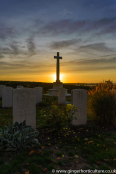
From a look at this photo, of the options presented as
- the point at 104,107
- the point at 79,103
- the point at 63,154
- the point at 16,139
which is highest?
the point at 79,103

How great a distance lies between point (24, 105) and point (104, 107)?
9.92 ft

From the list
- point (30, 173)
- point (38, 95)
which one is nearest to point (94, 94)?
point (30, 173)

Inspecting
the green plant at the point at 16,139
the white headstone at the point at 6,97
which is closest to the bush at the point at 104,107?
the green plant at the point at 16,139

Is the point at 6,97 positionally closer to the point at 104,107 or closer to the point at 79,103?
the point at 79,103

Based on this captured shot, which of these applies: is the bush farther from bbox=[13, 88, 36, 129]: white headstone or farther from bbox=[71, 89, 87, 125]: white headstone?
bbox=[13, 88, 36, 129]: white headstone

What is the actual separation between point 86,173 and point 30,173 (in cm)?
106

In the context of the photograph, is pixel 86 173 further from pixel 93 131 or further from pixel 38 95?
pixel 38 95

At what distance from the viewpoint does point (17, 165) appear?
261cm

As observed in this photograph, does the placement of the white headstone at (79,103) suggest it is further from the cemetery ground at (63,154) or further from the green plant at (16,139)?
the green plant at (16,139)

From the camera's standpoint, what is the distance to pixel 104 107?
16.4ft

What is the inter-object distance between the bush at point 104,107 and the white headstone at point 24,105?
8.22 ft

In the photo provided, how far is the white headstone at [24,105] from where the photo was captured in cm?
424

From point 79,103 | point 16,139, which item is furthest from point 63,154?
point 79,103

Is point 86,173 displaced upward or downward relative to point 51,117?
downward
